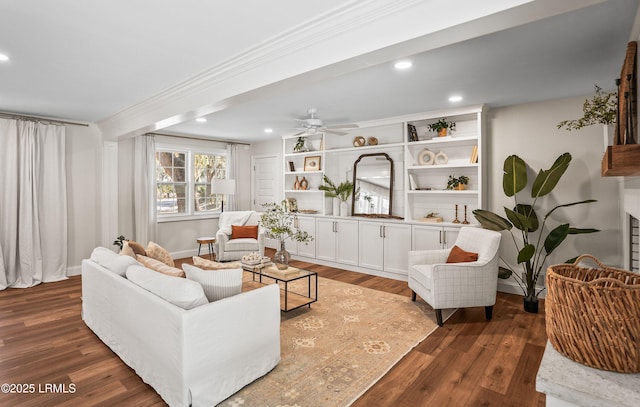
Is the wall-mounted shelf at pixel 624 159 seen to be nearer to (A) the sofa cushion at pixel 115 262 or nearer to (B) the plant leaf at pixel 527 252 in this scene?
(B) the plant leaf at pixel 527 252

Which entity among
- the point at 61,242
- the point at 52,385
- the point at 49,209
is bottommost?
the point at 52,385

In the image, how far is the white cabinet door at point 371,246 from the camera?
17.5 ft

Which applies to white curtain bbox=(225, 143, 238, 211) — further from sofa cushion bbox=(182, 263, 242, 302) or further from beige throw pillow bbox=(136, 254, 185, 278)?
sofa cushion bbox=(182, 263, 242, 302)

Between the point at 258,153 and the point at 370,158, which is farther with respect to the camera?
the point at 258,153

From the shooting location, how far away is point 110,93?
12.5 feet

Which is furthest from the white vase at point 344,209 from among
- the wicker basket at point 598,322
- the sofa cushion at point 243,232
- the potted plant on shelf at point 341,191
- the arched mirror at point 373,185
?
Result: the wicker basket at point 598,322

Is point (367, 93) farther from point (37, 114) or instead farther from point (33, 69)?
point (37, 114)

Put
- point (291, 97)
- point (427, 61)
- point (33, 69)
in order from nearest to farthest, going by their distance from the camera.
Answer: point (427, 61)
point (33, 69)
point (291, 97)

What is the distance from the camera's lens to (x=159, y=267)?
287 cm

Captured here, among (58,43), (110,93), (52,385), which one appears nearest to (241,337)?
(52,385)

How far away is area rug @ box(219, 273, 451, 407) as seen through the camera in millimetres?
2281

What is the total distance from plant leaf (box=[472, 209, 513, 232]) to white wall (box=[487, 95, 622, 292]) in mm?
753

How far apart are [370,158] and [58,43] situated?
428 centimetres

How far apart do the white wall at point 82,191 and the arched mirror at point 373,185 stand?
4184 mm
